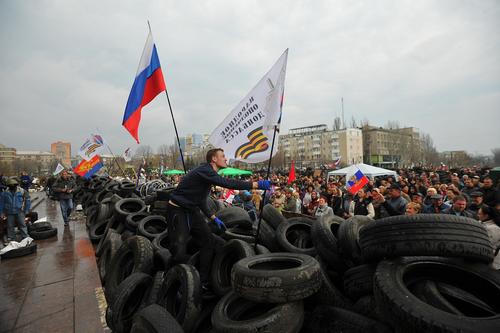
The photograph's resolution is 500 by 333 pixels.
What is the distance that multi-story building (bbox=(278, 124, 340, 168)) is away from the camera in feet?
377

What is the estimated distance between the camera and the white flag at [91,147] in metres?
16.1

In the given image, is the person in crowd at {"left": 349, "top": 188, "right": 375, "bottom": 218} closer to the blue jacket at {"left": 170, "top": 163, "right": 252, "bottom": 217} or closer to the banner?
the blue jacket at {"left": 170, "top": 163, "right": 252, "bottom": 217}

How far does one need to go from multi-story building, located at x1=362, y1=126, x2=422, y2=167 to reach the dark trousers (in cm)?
10629

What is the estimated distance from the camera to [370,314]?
3.13 metres

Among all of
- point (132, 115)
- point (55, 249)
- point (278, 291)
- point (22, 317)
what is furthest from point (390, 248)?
point (55, 249)

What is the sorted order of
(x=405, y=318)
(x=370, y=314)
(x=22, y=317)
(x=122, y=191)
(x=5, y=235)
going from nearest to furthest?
(x=405, y=318)
(x=370, y=314)
(x=22, y=317)
(x=5, y=235)
(x=122, y=191)

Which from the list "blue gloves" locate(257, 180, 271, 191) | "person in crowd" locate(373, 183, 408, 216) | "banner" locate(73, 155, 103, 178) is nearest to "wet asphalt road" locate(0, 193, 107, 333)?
"blue gloves" locate(257, 180, 271, 191)

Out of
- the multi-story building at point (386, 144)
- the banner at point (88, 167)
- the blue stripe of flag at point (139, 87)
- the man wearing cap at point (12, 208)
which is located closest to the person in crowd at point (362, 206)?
the blue stripe of flag at point (139, 87)

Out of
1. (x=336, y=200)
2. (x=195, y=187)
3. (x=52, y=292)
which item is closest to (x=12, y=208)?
(x=52, y=292)

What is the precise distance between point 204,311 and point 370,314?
6.66ft

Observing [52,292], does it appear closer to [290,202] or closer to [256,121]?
[256,121]

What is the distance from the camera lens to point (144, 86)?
6.13m

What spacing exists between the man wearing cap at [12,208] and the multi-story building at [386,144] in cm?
10584

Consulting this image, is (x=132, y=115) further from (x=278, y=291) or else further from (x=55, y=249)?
(x=278, y=291)
